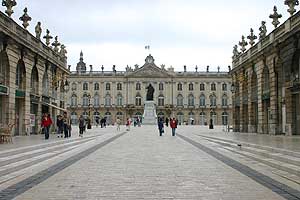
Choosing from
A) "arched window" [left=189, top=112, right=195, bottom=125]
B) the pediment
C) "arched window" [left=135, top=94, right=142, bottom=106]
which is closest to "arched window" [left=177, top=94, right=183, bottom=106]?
"arched window" [left=189, top=112, right=195, bottom=125]

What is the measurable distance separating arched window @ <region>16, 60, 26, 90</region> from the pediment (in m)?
96.9

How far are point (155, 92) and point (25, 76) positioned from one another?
97243 millimetres

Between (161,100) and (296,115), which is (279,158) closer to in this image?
(296,115)

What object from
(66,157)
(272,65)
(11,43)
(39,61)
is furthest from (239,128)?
(66,157)

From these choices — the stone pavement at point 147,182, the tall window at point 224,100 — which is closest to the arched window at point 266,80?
the stone pavement at point 147,182

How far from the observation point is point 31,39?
1362 inches

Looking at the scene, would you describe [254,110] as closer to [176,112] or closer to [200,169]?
[200,169]

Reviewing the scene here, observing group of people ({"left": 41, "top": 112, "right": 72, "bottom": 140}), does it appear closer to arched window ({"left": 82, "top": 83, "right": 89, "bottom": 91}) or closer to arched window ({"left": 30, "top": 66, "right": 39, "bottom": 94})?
arched window ({"left": 30, "top": 66, "right": 39, "bottom": 94})

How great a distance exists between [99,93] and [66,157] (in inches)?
4506

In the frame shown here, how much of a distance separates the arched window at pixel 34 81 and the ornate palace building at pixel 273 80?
60.6 ft

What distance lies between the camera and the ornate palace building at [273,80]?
103 feet

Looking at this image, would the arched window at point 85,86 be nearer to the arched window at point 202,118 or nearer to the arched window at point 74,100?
the arched window at point 74,100

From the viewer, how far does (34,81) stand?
121 feet

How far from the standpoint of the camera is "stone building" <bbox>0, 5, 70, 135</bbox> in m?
29.0
